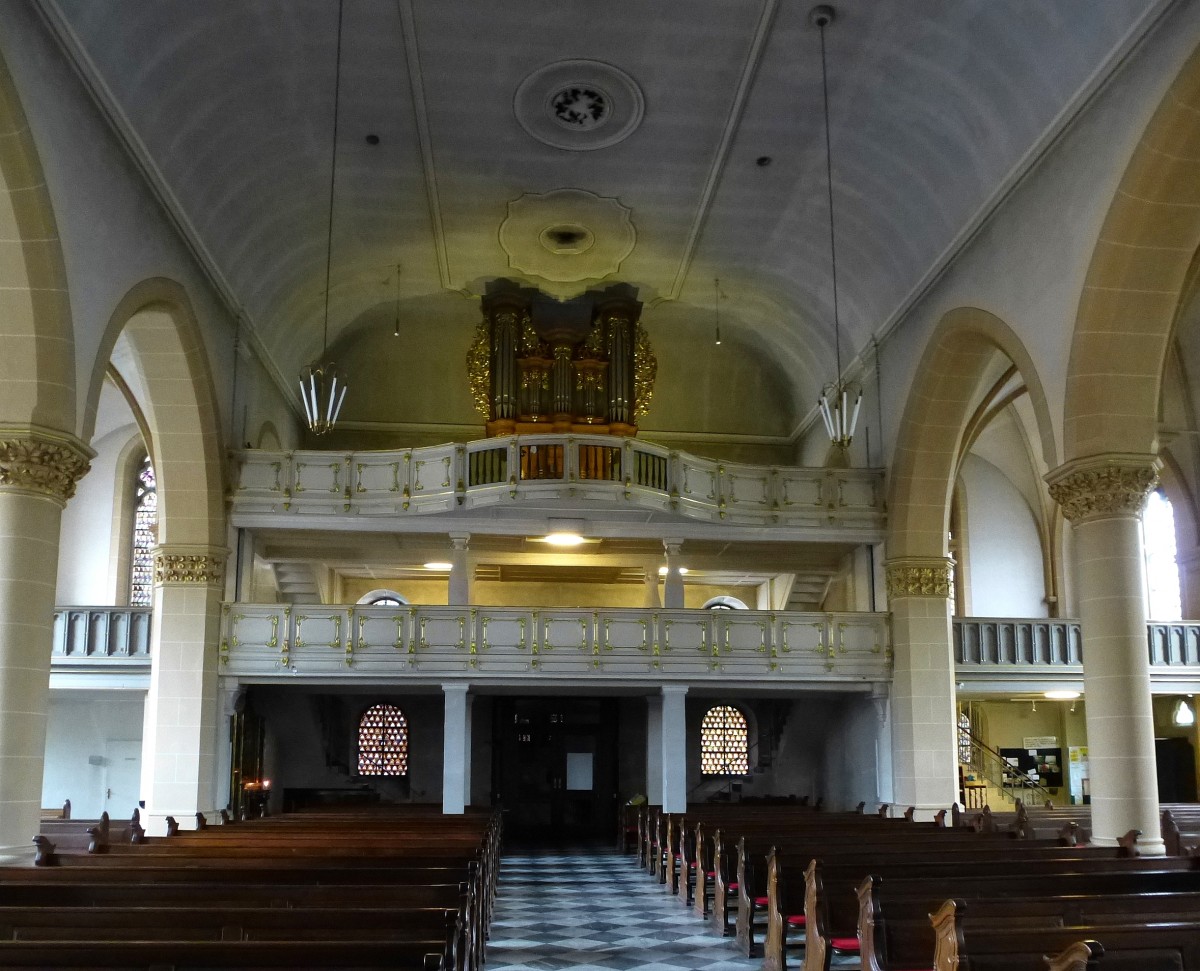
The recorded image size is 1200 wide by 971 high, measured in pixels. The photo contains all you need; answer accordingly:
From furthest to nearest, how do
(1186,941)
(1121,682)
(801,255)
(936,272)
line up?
(801,255)
(936,272)
(1121,682)
(1186,941)

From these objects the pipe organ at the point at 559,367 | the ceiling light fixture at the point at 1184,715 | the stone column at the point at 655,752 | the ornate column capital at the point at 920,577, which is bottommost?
the stone column at the point at 655,752

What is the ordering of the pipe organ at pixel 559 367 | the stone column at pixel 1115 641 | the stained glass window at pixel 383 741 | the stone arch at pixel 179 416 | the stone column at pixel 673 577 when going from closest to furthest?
the stone column at pixel 1115 641 → the stone arch at pixel 179 416 → the stone column at pixel 673 577 → the pipe organ at pixel 559 367 → the stained glass window at pixel 383 741

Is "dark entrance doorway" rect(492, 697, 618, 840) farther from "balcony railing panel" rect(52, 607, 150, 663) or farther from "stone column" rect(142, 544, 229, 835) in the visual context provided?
"stone column" rect(142, 544, 229, 835)

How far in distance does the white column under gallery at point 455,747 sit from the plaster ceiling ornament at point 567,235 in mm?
8106

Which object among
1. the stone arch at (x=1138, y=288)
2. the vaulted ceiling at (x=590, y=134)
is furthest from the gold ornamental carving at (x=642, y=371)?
the stone arch at (x=1138, y=288)

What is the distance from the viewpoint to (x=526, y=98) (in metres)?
17.5

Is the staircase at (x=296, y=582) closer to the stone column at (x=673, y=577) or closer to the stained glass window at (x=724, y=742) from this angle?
the stone column at (x=673, y=577)

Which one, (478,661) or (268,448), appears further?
(268,448)

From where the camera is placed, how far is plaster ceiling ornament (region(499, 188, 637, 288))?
2095 cm

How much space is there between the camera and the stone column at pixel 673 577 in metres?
21.5

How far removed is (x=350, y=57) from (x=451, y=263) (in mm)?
7622

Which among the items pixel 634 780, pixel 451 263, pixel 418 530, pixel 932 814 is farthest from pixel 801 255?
pixel 634 780

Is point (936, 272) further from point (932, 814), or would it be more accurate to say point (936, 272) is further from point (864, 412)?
point (932, 814)

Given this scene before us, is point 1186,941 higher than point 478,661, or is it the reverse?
point 478,661
